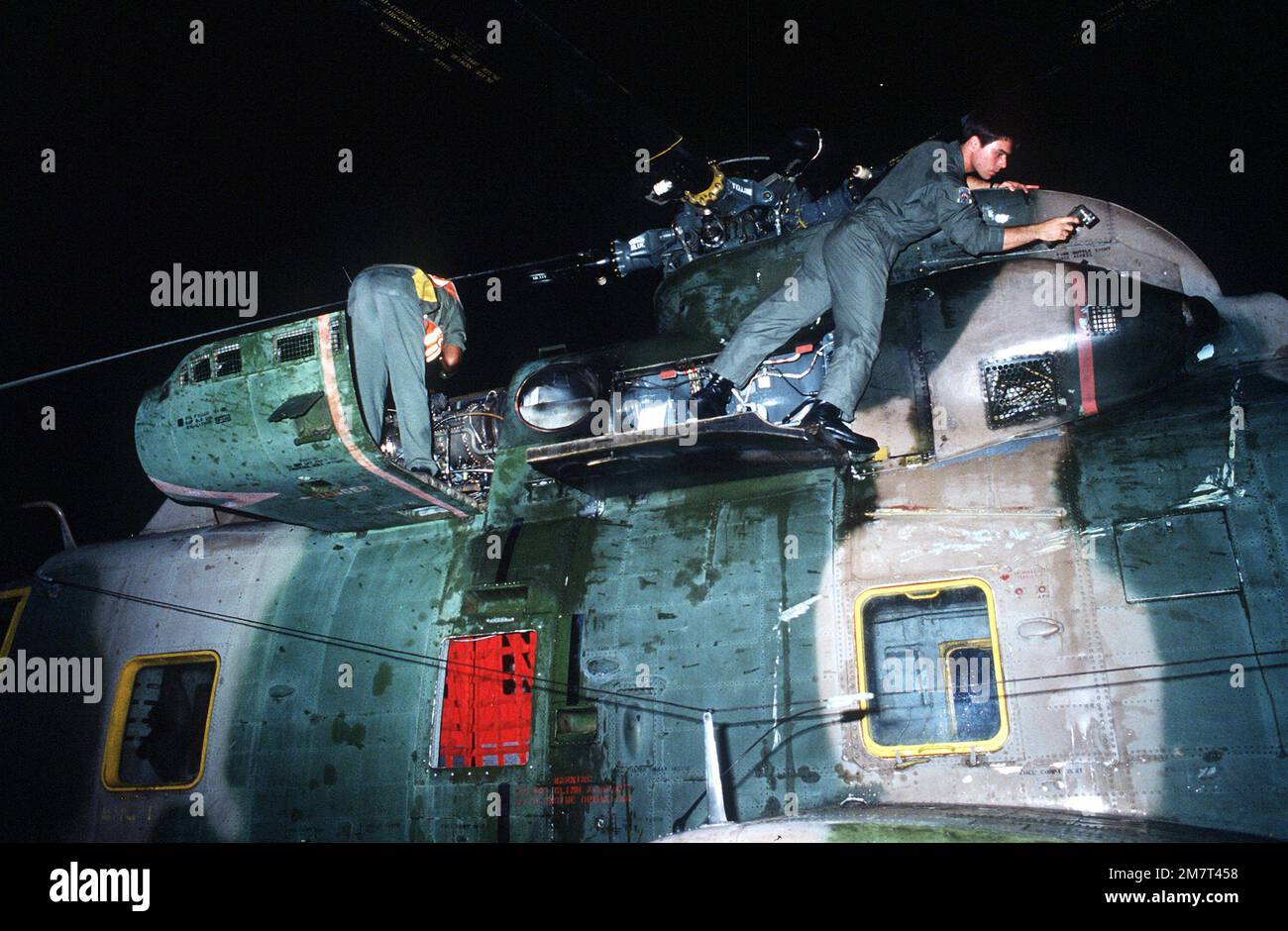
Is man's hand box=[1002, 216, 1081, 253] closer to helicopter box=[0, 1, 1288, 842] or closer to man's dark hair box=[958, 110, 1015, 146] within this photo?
helicopter box=[0, 1, 1288, 842]

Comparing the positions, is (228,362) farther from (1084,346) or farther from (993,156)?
(1084,346)

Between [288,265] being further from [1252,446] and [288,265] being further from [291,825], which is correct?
[1252,446]

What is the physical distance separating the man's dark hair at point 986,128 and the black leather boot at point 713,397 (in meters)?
2.47

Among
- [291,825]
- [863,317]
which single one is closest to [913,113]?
[863,317]

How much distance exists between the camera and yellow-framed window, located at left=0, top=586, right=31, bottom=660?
26.6ft

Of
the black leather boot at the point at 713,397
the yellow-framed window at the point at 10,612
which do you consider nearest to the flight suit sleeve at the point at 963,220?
the black leather boot at the point at 713,397

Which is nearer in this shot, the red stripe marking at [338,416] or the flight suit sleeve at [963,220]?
the flight suit sleeve at [963,220]

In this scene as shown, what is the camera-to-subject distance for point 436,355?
7.23 m

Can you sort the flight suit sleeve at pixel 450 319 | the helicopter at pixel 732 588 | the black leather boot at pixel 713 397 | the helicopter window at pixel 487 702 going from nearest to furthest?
the helicopter at pixel 732 588
the helicopter window at pixel 487 702
the black leather boot at pixel 713 397
the flight suit sleeve at pixel 450 319

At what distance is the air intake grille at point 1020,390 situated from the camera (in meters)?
5.48

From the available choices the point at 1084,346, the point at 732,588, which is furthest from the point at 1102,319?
the point at 732,588

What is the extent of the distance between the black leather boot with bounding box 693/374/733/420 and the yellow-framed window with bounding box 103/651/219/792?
4718 mm

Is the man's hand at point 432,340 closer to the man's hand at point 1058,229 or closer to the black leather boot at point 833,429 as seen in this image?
the black leather boot at point 833,429

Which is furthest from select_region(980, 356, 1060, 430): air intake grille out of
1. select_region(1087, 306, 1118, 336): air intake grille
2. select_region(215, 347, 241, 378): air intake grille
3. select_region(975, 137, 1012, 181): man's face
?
select_region(215, 347, 241, 378): air intake grille
